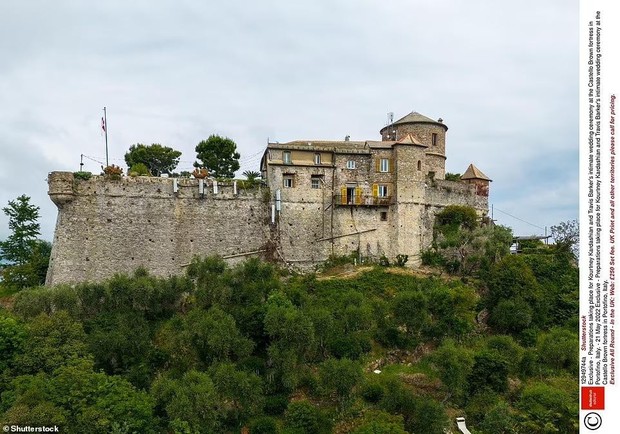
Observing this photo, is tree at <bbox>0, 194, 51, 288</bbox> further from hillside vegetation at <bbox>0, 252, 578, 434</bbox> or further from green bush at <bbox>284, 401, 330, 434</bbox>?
green bush at <bbox>284, 401, 330, 434</bbox>

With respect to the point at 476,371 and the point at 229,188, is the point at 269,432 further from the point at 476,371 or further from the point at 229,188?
the point at 229,188

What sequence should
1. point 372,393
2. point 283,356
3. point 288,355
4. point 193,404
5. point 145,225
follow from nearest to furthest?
point 193,404 → point 372,393 → point 288,355 → point 283,356 → point 145,225

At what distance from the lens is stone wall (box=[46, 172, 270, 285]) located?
3766cm

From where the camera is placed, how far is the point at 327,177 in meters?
42.2

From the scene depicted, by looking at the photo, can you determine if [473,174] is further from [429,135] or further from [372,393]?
[372,393]

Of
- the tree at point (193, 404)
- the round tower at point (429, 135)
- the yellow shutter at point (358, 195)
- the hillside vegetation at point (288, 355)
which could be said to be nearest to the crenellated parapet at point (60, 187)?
the hillside vegetation at point (288, 355)

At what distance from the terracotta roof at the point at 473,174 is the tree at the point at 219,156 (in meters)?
19.7

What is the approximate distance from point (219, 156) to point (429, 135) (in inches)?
692

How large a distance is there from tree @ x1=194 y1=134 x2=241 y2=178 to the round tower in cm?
1333

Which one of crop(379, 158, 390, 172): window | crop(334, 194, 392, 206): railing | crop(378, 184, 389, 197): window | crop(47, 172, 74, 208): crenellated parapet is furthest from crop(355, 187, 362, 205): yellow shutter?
crop(47, 172, 74, 208): crenellated parapet

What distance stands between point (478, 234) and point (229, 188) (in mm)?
18278

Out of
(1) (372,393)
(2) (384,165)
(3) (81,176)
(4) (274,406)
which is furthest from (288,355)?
(3) (81,176)

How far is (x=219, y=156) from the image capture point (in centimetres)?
4788

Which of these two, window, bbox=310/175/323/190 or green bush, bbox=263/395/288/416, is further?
window, bbox=310/175/323/190
